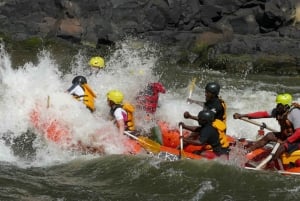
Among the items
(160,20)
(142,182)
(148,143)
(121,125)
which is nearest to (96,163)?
(121,125)

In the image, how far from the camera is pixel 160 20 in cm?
2756

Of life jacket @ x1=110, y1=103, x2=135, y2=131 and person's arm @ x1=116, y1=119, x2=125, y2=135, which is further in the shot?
life jacket @ x1=110, y1=103, x2=135, y2=131

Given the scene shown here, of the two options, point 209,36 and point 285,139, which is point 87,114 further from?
point 209,36

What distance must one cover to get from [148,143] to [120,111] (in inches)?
28.7

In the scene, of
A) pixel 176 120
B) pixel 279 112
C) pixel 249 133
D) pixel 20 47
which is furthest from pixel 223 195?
pixel 20 47

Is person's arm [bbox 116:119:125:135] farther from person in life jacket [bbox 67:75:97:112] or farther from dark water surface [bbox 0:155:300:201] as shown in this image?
person in life jacket [bbox 67:75:97:112]

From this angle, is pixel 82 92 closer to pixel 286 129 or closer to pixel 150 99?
pixel 150 99

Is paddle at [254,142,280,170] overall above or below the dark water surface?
above

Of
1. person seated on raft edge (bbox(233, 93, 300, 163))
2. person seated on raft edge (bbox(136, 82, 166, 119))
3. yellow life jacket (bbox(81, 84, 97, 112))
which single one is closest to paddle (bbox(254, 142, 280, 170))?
person seated on raft edge (bbox(233, 93, 300, 163))

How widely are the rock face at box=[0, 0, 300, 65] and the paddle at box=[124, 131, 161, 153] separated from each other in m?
14.8

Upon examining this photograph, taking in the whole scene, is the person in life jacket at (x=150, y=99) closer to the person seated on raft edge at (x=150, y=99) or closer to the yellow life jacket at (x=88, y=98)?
the person seated on raft edge at (x=150, y=99)

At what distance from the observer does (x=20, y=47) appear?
2341 centimetres

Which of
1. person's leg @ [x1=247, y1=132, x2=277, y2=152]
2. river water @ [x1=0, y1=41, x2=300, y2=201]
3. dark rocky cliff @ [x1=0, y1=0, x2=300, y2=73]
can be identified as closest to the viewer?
river water @ [x1=0, y1=41, x2=300, y2=201]

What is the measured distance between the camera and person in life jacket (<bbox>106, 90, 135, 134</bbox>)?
382 inches
